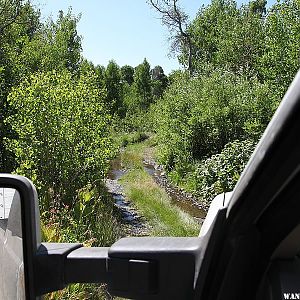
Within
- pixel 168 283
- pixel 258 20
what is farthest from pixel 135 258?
pixel 258 20

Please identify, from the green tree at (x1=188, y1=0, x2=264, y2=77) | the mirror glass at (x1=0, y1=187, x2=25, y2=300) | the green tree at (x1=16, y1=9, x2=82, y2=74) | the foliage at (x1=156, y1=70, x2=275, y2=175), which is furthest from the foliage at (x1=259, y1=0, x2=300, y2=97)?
the mirror glass at (x1=0, y1=187, x2=25, y2=300)

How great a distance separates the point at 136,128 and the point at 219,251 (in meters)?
34.3

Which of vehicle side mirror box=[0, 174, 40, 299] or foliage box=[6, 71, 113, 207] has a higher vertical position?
foliage box=[6, 71, 113, 207]

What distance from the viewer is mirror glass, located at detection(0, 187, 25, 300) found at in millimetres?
1093

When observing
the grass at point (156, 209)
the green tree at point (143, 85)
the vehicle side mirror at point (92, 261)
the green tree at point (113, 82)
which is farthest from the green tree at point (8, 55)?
the green tree at point (143, 85)

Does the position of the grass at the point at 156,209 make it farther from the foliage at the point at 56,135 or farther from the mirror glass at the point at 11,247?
the mirror glass at the point at 11,247

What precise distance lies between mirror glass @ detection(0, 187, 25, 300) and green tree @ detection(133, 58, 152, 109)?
39.6 m

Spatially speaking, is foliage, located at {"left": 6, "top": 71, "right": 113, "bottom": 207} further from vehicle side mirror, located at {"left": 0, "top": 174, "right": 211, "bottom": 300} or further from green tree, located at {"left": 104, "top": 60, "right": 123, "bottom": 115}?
green tree, located at {"left": 104, "top": 60, "right": 123, "bottom": 115}

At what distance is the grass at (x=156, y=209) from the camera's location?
31.7 feet

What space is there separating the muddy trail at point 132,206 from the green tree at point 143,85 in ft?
67.6

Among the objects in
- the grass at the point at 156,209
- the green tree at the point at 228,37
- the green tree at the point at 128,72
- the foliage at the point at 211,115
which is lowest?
the grass at the point at 156,209

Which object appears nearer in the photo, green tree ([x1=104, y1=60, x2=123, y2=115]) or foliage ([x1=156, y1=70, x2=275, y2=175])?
foliage ([x1=156, y1=70, x2=275, y2=175])

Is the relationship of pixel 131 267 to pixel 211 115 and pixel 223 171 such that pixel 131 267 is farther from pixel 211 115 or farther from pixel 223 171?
pixel 211 115

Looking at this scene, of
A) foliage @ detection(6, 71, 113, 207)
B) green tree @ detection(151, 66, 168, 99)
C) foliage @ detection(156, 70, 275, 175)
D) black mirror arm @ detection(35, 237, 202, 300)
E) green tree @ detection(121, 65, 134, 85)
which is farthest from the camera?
green tree @ detection(121, 65, 134, 85)
